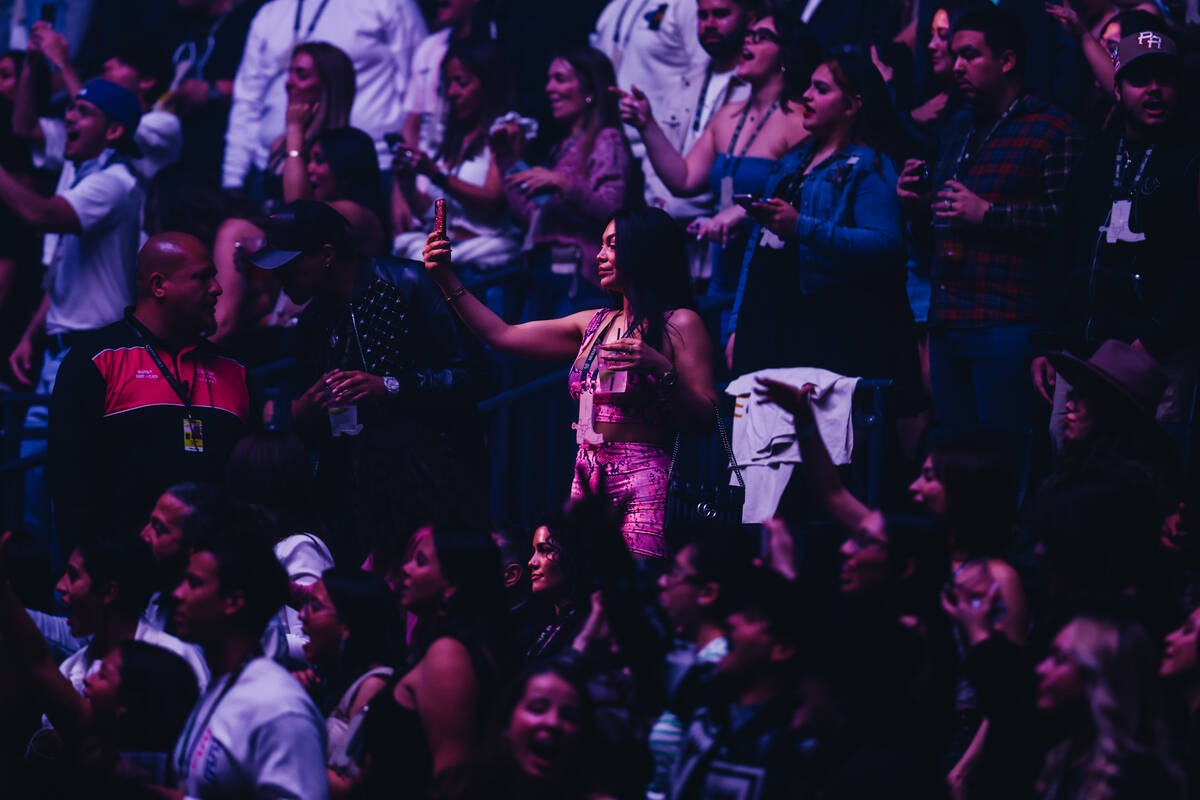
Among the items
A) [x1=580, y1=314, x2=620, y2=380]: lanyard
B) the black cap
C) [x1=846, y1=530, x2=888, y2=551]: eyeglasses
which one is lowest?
[x1=846, y1=530, x2=888, y2=551]: eyeglasses

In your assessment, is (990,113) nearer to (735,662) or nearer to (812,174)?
(812,174)

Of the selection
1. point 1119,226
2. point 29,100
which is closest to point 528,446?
point 1119,226

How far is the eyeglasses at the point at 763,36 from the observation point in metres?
7.14

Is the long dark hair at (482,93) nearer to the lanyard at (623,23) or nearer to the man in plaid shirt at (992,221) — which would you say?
the lanyard at (623,23)

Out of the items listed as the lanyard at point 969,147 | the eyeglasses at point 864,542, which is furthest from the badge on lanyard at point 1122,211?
the eyeglasses at point 864,542

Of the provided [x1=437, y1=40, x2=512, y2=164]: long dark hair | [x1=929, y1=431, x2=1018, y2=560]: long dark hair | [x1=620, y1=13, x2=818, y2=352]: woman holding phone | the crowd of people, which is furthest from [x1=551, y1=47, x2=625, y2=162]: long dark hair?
→ [x1=929, y1=431, x2=1018, y2=560]: long dark hair

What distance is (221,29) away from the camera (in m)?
10.1

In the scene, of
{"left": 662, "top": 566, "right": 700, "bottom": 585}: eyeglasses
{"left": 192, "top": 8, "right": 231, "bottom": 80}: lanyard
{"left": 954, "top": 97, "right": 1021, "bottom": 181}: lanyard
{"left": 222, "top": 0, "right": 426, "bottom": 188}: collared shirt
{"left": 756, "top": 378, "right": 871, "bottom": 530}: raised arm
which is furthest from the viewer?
{"left": 192, "top": 8, "right": 231, "bottom": 80}: lanyard

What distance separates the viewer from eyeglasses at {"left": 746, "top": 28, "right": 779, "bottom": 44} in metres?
7.14

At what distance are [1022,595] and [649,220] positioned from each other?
2.03 metres

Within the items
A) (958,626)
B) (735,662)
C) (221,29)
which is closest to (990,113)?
(958,626)

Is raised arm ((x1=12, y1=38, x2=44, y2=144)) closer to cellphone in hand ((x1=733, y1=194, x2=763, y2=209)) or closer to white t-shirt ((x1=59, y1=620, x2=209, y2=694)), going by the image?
cellphone in hand ((x1=733, y1=194, x2=763, y2=209))

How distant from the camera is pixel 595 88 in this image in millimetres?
7793

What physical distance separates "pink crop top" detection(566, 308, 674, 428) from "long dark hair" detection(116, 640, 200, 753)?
1873mm
